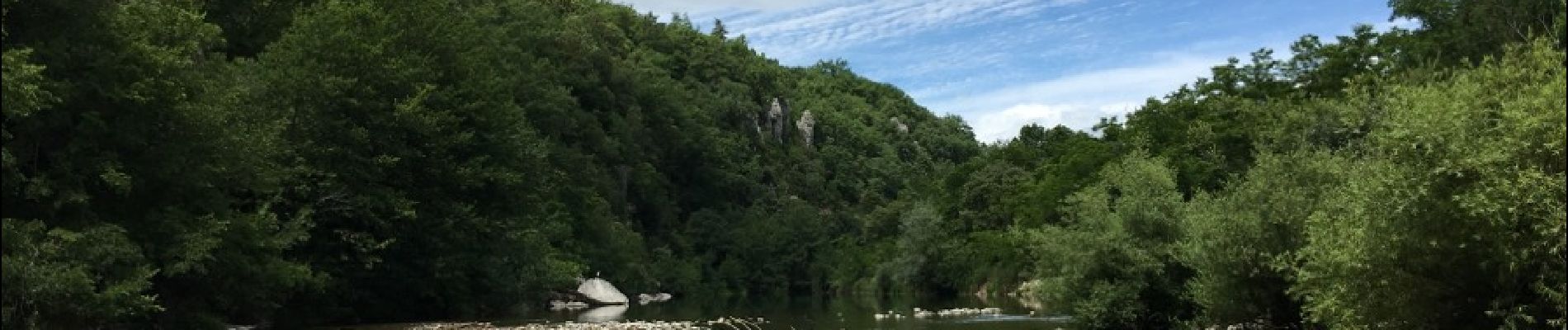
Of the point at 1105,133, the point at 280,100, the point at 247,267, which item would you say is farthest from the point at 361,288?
the point at 1105,133

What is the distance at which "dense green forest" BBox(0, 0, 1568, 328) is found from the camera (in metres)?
18.1

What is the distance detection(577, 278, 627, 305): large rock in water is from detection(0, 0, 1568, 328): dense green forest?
2.09 meters

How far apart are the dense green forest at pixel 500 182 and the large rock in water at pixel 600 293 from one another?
2088 millimetres

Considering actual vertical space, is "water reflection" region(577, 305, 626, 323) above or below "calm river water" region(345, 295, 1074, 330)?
below

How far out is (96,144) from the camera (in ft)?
83.5

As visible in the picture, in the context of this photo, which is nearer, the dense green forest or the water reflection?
the dense green forest

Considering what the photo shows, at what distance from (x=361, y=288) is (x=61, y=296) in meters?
23.0

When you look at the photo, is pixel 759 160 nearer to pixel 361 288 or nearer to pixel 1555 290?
pixel 361 288

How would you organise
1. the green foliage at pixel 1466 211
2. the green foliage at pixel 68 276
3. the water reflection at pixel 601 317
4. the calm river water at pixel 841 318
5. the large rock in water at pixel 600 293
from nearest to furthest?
the green foliage at pixel 1466 211
the green foliage at pixel 68 276
the calm river water at pixel 841 318
the water reflection at pixel 601 317
the large rock in water at pixel 600 293

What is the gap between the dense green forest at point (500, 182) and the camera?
59.4ft

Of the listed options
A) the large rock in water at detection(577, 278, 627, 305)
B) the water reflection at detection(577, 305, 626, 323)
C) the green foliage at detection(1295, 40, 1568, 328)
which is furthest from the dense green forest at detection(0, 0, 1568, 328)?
the water reflection at detection(577, 305, 626, 323)

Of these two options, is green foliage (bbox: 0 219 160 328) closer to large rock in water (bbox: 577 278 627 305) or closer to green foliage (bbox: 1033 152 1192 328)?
green foliage (bbox: 1033 152 1192 328)

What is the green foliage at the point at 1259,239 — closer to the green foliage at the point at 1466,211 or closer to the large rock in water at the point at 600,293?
the green foliage at the point at 1466,211

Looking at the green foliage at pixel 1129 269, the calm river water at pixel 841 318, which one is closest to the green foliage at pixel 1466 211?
the green foliage at pixel 1129 269
